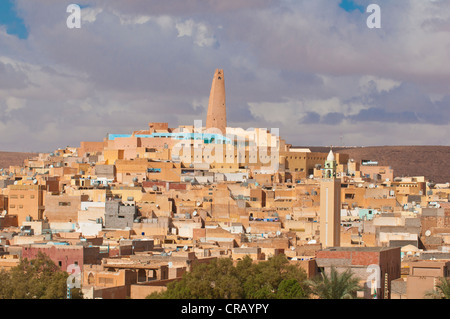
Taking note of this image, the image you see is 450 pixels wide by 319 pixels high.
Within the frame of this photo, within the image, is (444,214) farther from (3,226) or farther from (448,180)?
(448,180)

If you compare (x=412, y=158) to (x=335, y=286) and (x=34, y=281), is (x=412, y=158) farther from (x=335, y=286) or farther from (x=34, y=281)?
(x=335, y=286)

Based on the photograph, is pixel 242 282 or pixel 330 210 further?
pixel 330 210

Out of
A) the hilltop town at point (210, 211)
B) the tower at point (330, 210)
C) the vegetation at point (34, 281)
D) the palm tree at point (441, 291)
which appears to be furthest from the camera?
the tower at point (330, 210)

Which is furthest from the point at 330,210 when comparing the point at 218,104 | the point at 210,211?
the point at 218,104

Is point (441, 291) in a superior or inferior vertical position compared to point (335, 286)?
inferior

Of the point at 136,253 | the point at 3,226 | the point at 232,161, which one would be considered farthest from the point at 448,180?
the point at 136,253

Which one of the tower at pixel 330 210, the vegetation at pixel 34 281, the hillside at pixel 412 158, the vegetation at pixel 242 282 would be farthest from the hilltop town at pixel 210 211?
the hillside at pixel 412 158

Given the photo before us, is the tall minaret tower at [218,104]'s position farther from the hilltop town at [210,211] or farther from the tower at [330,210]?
the tower at [330,210]
